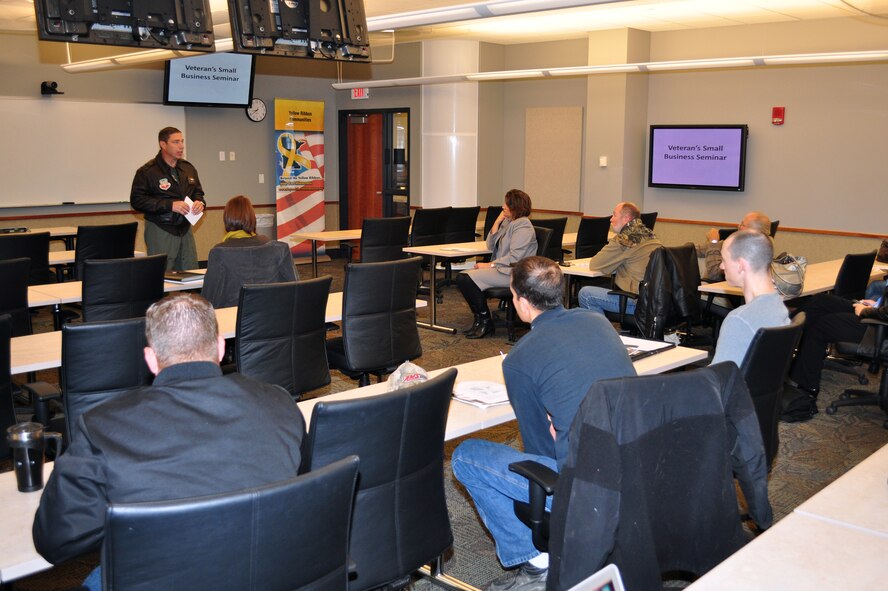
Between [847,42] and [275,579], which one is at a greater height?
[847,42]

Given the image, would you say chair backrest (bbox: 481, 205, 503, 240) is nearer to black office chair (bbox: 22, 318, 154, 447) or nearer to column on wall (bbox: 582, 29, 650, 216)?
column on wall (bbox: 582, 29, 650, 216)

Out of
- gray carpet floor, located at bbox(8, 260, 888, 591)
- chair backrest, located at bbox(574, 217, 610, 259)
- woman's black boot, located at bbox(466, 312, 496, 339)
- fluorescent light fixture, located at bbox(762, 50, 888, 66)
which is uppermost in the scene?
fluorescent light fixture, located at bbox(762, 50, 888, 66)

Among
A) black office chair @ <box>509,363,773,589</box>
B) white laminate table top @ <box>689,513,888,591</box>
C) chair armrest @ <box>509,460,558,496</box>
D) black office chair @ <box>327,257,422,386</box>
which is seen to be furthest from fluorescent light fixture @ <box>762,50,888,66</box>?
white laminate table top @ <box>689,513,888,591</box>

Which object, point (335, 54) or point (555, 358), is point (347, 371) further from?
point (335, 54)

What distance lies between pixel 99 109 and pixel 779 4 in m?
7.82

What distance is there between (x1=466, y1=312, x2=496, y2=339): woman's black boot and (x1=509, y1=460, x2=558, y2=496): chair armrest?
16.0 ft

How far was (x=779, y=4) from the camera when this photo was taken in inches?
327

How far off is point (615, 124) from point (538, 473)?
8.67 metres

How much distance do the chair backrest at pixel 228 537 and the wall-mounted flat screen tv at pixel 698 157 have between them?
9.07 meters

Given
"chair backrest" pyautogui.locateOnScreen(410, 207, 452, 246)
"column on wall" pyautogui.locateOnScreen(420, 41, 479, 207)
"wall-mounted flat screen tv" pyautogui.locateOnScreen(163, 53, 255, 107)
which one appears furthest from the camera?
"column on wall" pyautogui.locateOnScreen(420, 41, 479, 207)

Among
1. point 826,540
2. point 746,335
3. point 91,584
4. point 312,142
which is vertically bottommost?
point 91,584

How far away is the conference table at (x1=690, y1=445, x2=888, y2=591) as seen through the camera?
1741mm

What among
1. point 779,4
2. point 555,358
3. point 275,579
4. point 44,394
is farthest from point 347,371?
point 779,4

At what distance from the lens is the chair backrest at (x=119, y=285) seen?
189 inches
